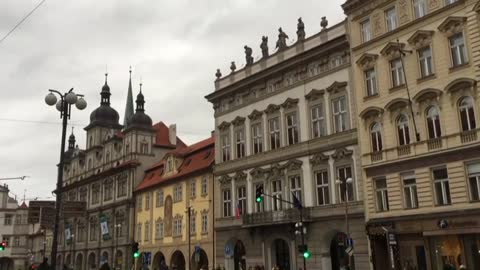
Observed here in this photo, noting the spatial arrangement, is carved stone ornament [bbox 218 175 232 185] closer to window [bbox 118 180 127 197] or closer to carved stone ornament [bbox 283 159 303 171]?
carved stone ornament [bbox 283 159 303 171]

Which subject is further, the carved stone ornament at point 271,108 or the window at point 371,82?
A: the carved stone ornament at point 271,108

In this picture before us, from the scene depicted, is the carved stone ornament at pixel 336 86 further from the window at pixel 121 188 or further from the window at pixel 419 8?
the window at pixel 121 188

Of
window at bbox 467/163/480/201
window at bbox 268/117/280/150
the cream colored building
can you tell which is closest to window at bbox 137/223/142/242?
window at bbox 268/117/280/150

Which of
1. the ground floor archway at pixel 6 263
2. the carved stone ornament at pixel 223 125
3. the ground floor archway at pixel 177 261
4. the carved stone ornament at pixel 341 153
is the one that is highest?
the carved stone ornament at pixel 223 125

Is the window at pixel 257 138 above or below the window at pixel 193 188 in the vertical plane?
above

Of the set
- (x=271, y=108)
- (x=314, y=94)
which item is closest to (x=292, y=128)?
(x=271, y=108)

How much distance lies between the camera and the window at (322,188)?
39094 mm

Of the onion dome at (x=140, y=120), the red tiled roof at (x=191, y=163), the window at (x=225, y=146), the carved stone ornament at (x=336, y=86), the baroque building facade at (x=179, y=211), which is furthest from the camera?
the onion dome at (x=140, y=120)

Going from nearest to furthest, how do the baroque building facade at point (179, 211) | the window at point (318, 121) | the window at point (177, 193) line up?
the window at point (318, 121) < the baroque building facade at point (179, 211) < the window at point (177, 193)

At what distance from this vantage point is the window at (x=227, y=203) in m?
48.1

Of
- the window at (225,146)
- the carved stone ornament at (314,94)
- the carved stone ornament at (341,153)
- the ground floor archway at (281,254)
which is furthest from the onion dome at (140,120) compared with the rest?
the carved stone ornament at (341,153)

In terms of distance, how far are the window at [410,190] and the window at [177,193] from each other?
97.4ft

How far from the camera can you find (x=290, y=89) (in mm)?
43188

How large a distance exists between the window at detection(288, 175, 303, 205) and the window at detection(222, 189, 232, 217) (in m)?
8.02
